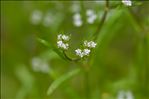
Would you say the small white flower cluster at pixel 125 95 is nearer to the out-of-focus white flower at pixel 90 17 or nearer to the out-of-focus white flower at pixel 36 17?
the out-of-focus white flower at pixel 90 17

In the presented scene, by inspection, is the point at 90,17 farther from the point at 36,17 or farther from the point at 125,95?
the point at 36,17

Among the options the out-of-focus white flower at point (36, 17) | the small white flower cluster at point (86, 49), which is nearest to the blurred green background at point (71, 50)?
the out-of-focus white flower at point (36, 17)

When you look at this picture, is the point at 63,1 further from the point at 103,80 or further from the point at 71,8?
the point at 103,80

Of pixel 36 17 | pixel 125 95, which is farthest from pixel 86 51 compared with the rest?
pixel 36 17

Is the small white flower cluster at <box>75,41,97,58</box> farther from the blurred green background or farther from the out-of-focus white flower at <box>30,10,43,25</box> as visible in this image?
the out-of-focus white flower at <box>30,10,43,25</box>

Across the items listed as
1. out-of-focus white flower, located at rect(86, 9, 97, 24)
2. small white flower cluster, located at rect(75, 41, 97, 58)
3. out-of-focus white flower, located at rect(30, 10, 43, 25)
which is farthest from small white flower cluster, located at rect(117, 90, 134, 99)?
out-of-focus white flower, located at rect(30, 10, 43, 25)

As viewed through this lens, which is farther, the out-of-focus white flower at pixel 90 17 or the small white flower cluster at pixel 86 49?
the out-of-focus white flower at pixel 90 17

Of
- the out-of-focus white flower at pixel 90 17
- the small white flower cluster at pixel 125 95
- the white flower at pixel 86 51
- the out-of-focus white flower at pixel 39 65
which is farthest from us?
the out-of-focus white flower at pixel 39 65

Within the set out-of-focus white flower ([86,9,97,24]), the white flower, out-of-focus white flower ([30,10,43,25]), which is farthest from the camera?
out-of-focus white flower ([30,10,43,25])

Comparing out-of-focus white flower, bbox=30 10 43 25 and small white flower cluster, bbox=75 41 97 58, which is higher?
out-of-focus white flower, bbox=30 10 43 25
